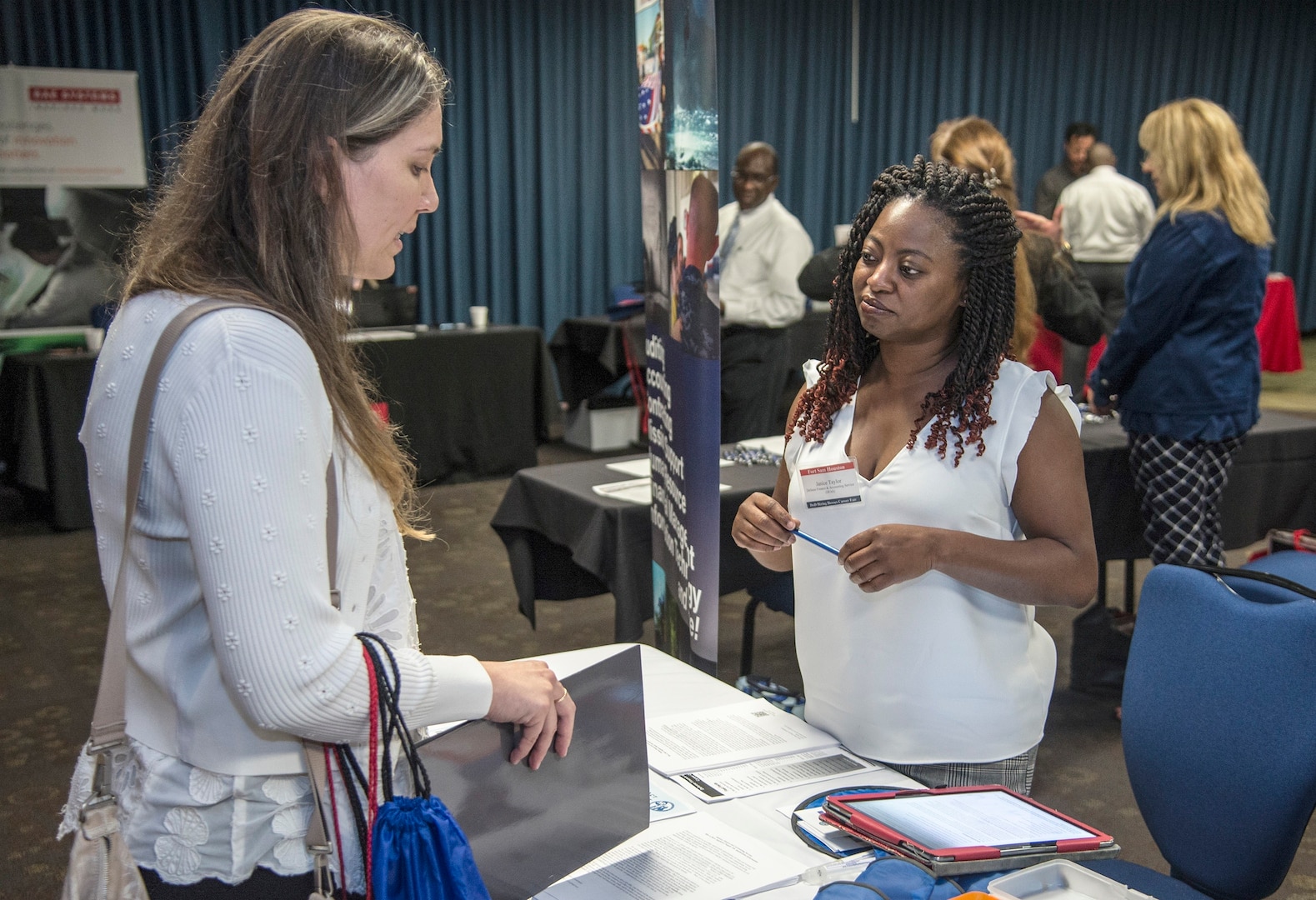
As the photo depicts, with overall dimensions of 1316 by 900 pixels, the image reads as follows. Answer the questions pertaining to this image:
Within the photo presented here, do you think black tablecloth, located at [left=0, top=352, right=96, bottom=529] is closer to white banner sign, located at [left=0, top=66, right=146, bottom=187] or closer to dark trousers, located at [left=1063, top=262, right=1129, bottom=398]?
white banner sign, located at [left=0, top=66, right=146, bottom=187]

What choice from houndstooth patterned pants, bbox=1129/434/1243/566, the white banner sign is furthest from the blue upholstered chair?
the white banner sign

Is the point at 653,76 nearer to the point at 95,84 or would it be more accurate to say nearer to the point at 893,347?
the point at 893,347

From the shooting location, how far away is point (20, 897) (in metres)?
2.33

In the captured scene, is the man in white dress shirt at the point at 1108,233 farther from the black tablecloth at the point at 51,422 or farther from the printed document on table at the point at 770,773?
the printed document on table at the point at 770,773

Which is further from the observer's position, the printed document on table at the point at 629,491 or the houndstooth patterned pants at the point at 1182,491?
the houndstooth patterned pants at the point at 1182,491

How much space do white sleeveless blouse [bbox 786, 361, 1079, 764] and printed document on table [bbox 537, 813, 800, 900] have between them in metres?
0.31

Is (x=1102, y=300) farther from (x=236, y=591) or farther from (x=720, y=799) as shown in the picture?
(x=236, y=591)

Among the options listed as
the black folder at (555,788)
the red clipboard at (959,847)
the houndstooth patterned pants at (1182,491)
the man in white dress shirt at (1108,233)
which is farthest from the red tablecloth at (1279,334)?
the black folder at (555,788)

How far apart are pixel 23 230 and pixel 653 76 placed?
19.2ft

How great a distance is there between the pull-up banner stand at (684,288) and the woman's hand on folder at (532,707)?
94 centimetres

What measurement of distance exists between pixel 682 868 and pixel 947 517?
1.82ft

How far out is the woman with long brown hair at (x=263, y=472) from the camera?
82cm

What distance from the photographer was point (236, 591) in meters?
0.81

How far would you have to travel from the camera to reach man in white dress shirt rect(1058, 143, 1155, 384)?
6773 mm
